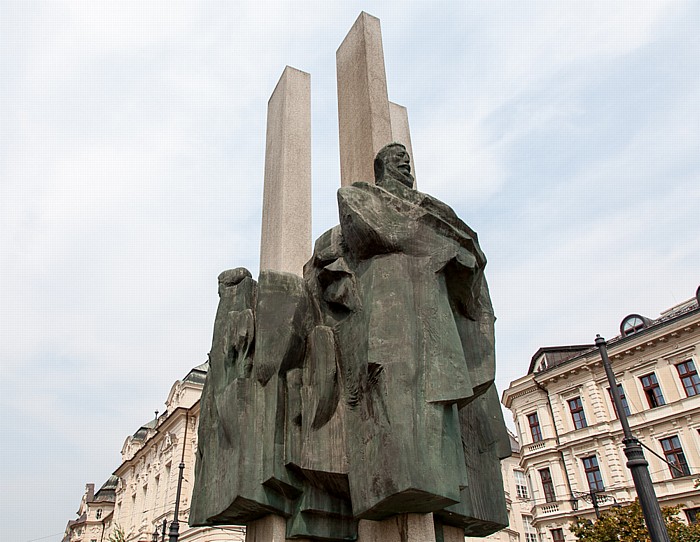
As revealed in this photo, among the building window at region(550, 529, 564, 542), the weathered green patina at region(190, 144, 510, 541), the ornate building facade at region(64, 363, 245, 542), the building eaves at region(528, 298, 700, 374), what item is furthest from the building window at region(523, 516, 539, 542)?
the weathered green patina at region(190, 144, 510, 541)

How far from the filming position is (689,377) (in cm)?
2758

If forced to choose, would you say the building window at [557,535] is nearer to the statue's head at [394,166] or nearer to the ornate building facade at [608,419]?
the ornate building facade at [608,419]

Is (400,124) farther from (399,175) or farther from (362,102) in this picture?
(399,175)

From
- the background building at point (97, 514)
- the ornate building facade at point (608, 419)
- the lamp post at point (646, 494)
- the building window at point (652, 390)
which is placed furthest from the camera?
the background building at point (97, 514)

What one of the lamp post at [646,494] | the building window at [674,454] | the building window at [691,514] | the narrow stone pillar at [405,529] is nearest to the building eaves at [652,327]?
the building window at [674,454]

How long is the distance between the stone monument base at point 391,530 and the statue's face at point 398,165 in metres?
2.36

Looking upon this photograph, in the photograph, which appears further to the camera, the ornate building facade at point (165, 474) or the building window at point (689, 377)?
the ornate building facade at point (165, 474)

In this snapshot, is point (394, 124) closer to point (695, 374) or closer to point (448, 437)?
point (448, 437)

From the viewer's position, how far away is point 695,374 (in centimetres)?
2731

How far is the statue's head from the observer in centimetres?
443

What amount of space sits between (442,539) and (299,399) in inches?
51.1

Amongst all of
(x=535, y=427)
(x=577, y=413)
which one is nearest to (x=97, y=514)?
(x=535, y=427)

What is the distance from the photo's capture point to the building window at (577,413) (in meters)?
31.5

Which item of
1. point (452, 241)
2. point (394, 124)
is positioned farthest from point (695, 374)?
point (452, 241)
